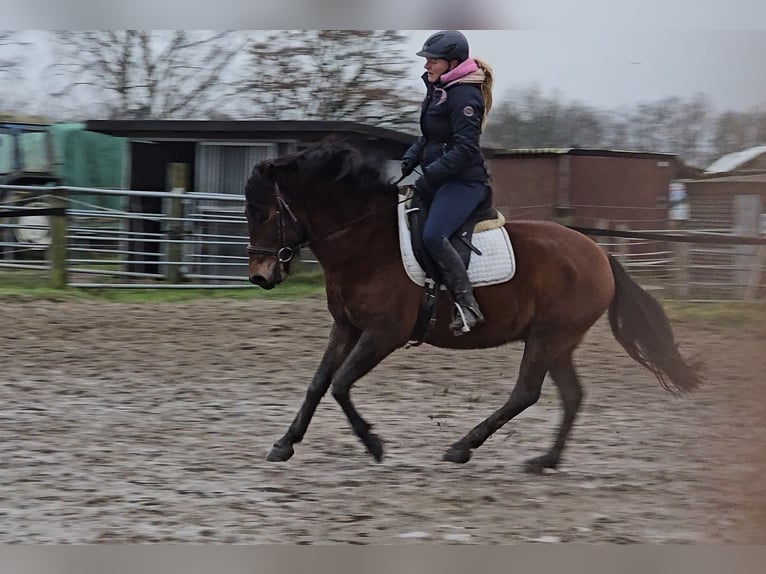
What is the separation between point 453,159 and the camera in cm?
486

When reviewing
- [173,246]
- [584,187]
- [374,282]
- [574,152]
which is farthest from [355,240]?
[584,187]

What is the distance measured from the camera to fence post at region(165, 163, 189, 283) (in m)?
11.8

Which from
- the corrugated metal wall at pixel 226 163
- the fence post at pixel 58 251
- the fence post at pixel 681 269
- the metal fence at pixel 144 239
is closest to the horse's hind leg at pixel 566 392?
the fence post at pixel 681 269

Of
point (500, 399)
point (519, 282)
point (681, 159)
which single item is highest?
point (681, 159)

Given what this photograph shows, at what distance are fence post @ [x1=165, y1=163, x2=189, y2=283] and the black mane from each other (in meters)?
6.92

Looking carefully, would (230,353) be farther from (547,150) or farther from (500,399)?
(547,150)

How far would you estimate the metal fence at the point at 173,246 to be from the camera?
1082cm

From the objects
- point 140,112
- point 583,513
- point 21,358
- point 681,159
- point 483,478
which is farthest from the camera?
point 140,112

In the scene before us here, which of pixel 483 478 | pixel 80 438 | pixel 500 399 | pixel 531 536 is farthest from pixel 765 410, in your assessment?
pixel 500 399

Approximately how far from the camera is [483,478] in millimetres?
4969

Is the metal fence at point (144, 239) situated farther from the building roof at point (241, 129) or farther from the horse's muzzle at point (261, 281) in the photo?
the horse's muzzle at point (261, 281)

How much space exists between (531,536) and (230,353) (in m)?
4.85

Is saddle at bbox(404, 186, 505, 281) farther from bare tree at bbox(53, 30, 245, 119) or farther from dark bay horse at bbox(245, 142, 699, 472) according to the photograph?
bare tree at bbox(53, 30, 245, 119)

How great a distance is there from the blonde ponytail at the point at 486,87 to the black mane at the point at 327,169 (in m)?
0.61
